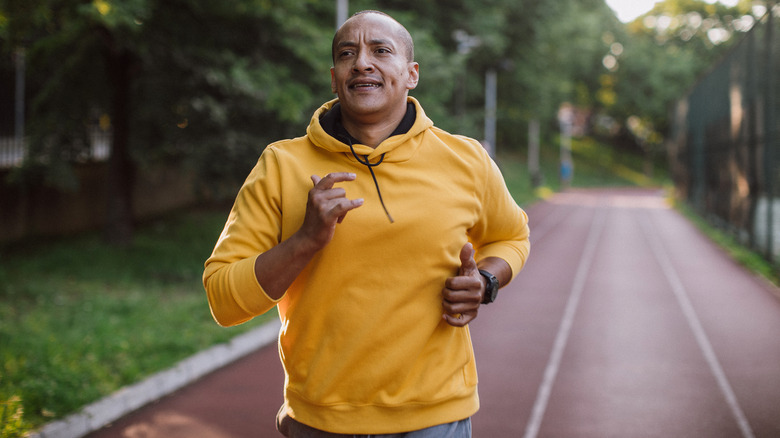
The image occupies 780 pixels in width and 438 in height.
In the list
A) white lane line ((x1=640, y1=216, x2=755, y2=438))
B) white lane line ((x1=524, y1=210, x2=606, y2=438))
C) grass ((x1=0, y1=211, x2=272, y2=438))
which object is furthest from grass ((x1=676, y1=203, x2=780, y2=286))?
grass ((x1=0, y1=211, x2=272, y2=438))

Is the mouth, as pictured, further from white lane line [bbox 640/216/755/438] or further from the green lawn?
white lane line [bbox 640/216/755/438]

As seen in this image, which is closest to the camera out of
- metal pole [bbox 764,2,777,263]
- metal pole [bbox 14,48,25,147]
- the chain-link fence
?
metal pole [bbox 764,2,777,263]

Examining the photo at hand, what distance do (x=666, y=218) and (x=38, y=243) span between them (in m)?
19.8

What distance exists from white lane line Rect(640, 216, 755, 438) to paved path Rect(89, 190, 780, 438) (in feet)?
0.06

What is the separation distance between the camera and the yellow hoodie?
77.3 inches

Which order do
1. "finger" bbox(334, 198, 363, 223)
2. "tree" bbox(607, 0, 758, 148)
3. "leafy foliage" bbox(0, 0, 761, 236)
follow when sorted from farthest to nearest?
"tree" bbox(607, 0, 758, 148) < "leafy foliage" bbox(0, 0, 761, 236) < "finger" bbox(334, 198, 363, 223)

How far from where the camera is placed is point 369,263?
1967 millimetres

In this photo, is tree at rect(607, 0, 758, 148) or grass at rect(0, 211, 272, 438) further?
tree at rect(607, 0, 758, 148)

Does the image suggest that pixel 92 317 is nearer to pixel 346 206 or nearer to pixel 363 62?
pixel 363 62

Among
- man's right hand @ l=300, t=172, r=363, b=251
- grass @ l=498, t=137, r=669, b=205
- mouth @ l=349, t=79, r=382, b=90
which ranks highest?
mouth @ l=349, t=79, r=382, b=90

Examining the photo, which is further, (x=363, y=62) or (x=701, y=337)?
(x=701, y=337)

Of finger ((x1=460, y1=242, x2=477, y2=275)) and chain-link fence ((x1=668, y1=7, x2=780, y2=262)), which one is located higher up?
finger ((x1=460, y1=242, x2=477, y2=275))

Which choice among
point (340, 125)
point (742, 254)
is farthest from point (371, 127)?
point (742, 254)

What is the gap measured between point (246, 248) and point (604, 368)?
587cm
